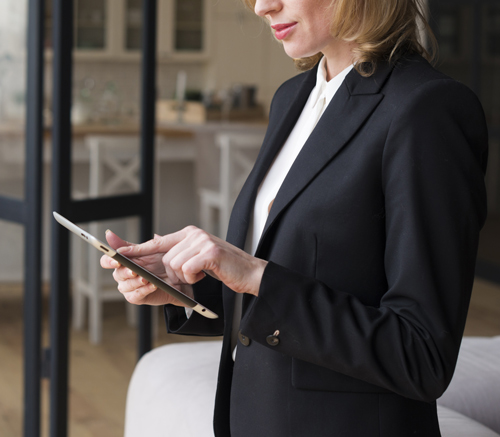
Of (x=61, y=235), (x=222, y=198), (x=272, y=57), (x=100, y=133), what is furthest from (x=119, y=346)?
(x=272, y=57)

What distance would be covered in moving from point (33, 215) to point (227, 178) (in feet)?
7.04

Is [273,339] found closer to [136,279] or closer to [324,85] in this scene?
[136,279]

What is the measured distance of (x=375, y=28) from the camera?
2.64 feet

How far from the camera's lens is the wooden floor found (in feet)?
8.25

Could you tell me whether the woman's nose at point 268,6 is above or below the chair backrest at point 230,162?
above

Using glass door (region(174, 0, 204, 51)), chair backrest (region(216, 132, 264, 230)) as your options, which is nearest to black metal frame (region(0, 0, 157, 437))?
chair backrest (region(216, 132, 264, 230))

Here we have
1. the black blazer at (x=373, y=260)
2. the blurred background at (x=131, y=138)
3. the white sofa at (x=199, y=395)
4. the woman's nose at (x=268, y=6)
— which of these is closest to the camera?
the black blazer at (x=373, y=260)

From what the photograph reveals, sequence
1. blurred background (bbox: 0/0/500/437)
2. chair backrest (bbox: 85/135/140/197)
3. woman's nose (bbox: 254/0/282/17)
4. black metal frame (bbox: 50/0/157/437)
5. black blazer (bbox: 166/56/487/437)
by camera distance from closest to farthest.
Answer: black blazer (bbox: 166/56/487/437)
woman's nose (bbox: 254/0/282/17)
black metal frame (bbox: 50/0/157/437)
blurred background (bbox: 0/0/500/437)
chair backrest (bbox: 85/135/140/197)

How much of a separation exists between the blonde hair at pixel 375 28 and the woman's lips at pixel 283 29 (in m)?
0.05

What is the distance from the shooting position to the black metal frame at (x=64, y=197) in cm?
178

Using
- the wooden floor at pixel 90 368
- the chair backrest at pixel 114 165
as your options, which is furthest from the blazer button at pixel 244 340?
the wooden floor at pixel 90 368

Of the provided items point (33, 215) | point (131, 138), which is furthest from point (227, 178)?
point (33, 215)

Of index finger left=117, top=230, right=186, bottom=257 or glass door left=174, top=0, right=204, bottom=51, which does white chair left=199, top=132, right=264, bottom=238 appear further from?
index finger left=117, top=230, right=186, bottom=257

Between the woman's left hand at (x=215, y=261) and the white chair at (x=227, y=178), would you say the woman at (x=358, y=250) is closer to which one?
the woman's left hand at (x=215, y=261)
